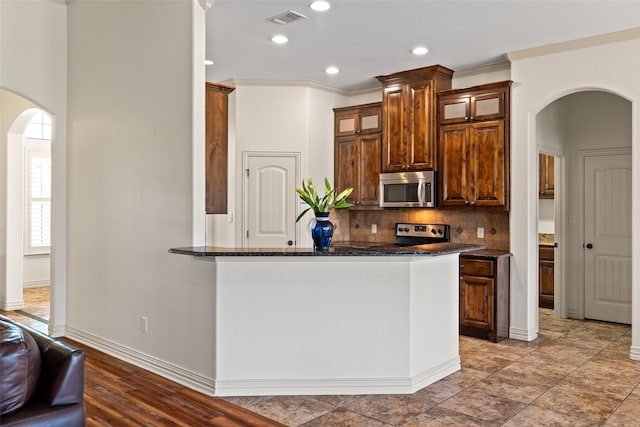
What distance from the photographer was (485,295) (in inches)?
205

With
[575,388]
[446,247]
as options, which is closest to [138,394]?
[446,247]

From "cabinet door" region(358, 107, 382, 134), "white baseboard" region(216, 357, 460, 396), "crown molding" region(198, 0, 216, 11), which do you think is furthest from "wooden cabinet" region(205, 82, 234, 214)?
"cabinet door" region(358, 107, 382, 134)

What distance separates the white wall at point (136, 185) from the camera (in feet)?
12.6

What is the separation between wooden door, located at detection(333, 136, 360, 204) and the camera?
675 cm

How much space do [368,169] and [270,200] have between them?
1.31 m

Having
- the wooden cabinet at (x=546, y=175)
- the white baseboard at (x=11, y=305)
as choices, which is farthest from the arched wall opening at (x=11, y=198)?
the wooden cabinet at (x=546, y=175)

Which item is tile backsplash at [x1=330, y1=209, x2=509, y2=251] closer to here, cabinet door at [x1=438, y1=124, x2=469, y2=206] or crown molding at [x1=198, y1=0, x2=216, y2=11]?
cabinet door at [x1=438, y1=124, x2=469, y2=206]

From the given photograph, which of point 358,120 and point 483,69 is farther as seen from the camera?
point 358,120

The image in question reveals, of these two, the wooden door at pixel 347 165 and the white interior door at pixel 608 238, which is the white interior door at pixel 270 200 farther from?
the white interior door at pixel 608 238

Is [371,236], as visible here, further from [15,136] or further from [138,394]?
[15,136]

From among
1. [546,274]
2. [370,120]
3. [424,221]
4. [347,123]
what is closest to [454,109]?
[370,120]

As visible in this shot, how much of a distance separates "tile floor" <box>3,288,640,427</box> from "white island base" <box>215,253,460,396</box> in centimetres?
12

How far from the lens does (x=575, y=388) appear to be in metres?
3.81

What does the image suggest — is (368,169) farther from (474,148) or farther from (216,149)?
(216,149)
